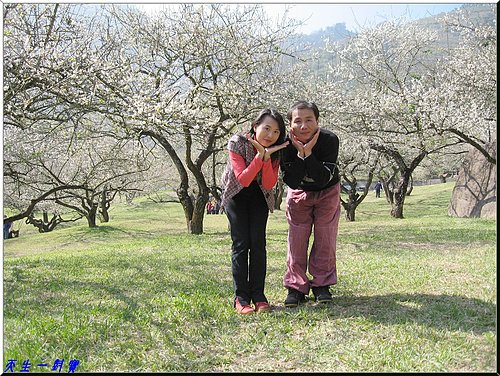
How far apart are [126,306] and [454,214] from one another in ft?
38.4

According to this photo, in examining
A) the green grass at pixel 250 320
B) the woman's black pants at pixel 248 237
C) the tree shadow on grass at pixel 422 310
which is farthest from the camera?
the woman's black pants at pixel 248 237

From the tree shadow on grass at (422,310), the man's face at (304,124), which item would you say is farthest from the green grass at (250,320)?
the man's face at (304,124)

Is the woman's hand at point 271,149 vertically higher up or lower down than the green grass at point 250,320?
higher up

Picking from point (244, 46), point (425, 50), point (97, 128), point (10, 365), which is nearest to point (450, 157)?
point (425, 50)

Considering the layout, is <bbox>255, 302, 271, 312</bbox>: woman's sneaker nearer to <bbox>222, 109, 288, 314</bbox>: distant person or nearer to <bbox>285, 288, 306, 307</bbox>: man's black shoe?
<bbox>222, 109, 288, 314</bbox>: distant person

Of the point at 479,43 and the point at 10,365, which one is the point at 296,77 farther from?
the point at 10,365

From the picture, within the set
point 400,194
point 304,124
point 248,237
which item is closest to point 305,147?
point 304,124

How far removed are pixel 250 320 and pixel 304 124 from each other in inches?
51.1

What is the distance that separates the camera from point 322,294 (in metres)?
3.36

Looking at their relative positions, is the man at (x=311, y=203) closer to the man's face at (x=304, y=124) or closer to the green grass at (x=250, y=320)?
the man's face at (x=304, y=124)

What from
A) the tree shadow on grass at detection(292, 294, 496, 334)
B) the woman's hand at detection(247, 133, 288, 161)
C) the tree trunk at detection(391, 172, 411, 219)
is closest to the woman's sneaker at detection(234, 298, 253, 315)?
the tree shadow on grass at detection(292, 294, 496, 334)

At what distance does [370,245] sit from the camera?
7207 millimetres

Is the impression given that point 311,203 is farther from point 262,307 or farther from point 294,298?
point 262,307

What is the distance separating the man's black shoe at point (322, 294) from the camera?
11.0ft
